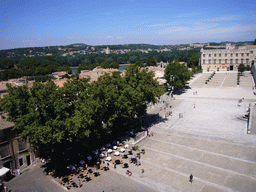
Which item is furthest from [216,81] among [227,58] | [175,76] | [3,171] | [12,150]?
[3,171]

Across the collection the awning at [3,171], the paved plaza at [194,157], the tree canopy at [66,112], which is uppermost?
the tree canopy at [66,112]

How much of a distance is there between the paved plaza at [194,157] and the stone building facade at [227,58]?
216ft

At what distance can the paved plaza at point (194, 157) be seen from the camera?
19.4 meters

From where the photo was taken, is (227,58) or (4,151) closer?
(4,151)

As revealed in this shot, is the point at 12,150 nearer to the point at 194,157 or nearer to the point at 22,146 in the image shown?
the point at 22,146

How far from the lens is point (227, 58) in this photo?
328ft

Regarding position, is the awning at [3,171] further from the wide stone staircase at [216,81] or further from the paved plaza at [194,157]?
the wide stone staircase at [216,81]

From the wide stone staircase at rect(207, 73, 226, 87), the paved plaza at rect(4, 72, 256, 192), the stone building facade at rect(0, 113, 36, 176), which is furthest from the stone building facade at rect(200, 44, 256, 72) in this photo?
the stone building facade at rect(0, 113, 36, 176)

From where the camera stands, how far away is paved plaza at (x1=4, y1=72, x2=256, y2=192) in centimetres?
1938

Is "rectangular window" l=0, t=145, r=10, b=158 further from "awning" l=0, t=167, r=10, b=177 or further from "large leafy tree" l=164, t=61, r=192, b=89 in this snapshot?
"large leafy tree" l=164, t=61, r=192, b=89

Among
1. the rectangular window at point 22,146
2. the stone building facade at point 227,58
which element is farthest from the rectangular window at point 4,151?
the stone building facade at point 227,58

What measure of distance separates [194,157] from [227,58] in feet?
297

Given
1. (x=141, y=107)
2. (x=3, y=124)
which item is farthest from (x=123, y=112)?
(x=3, y=124)

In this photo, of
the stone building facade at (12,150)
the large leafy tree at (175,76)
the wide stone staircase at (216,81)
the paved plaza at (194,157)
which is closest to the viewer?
→ the paved plaza at (194,157)
